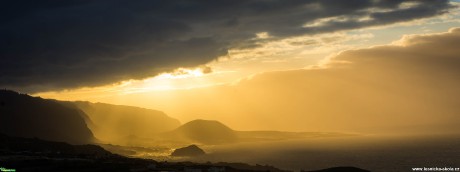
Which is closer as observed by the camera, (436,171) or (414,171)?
(436,171)

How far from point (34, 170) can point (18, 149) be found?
86.6 metres

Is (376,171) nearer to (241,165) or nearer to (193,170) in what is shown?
(241,165)

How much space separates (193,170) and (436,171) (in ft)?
323

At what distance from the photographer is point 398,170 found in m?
198

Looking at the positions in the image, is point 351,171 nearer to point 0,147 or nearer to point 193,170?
point 193,170

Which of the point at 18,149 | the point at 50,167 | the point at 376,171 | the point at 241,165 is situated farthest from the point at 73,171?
the point at 376,171

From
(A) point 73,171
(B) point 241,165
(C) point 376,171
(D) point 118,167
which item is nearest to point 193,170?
(D) point 118,167

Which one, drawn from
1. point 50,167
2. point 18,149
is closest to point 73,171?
point 50,167

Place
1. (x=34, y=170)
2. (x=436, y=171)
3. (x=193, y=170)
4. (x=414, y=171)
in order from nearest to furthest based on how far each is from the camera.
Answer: (x=34, y=170) < (x=193, y=170) < (x=436, y=171) < (x=414, y=171)

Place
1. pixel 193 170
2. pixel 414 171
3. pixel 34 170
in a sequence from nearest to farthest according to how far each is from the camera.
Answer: pixel 34 170, pixel 193 170, pixel 414 171

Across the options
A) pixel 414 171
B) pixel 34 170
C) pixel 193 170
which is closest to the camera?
pixel 34 170

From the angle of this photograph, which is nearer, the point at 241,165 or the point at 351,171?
the point at 351,171

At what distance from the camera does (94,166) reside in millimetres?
132750

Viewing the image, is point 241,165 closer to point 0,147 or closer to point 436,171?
point 436,171
